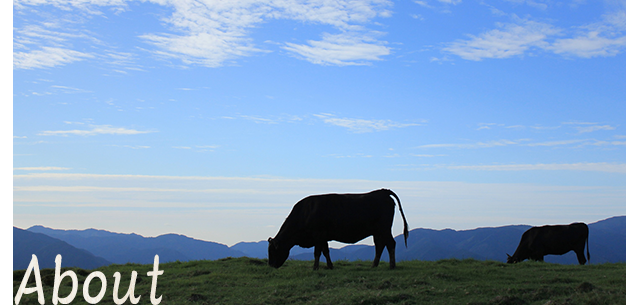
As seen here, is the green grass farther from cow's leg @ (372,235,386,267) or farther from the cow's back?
the cow's back

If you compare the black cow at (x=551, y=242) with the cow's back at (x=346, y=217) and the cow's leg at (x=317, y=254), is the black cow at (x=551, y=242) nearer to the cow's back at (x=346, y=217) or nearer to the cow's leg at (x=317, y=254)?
the cow's back at (x=346, y=217)

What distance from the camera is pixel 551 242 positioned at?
27031mm

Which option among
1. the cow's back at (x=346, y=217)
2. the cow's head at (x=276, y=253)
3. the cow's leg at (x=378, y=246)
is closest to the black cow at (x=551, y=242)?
the cow's leg at (x=378, y=246)

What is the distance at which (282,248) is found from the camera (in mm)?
18875

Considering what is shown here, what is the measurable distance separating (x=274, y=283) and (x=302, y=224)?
3856 mm

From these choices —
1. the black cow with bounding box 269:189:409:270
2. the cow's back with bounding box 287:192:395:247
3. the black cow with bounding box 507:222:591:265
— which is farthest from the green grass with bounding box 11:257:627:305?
the black cow with bounding box 507:222:591:265

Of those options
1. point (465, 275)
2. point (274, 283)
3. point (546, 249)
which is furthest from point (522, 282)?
point (546, 249)

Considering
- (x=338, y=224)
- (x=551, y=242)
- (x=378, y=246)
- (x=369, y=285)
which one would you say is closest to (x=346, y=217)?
(x=338, y=224)

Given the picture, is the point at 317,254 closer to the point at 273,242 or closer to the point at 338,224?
the point at 338,224

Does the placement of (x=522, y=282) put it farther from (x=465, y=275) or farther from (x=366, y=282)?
(x=366, y=282)

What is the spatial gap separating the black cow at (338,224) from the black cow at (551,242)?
11.7m

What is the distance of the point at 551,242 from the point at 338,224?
14811 millimetres

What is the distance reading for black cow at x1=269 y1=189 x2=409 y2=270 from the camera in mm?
18297

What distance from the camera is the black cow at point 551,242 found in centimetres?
2689
